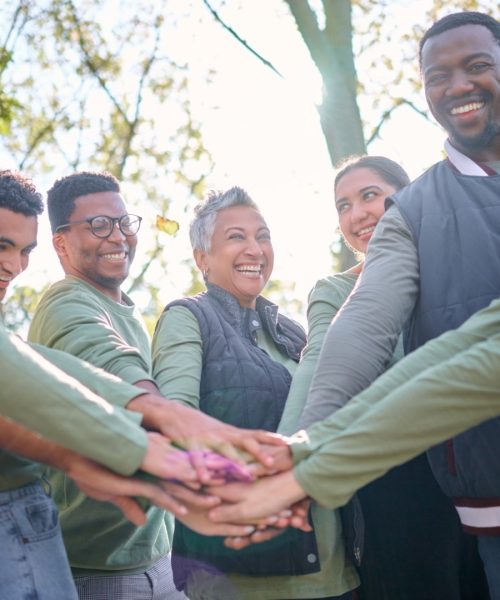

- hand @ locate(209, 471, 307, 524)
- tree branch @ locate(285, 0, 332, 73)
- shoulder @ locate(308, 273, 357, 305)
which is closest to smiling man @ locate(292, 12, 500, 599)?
hand @ locate(209, 471, 307, 524)

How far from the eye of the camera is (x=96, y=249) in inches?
180

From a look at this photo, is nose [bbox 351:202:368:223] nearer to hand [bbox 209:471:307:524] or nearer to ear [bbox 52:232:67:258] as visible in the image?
ear [bbox 52:232:67:258]

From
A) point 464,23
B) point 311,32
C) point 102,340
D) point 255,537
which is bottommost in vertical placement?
point 255,537

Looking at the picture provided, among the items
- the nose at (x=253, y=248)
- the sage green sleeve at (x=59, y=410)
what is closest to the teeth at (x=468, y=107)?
the nose at (x=253, y=248)

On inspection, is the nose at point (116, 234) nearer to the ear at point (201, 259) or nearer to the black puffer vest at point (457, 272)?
the ear at point (201, 259)

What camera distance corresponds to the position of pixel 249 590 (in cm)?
351

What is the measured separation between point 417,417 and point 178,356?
113 centimetres

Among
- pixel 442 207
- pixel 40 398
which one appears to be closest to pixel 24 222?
pixel 40 398

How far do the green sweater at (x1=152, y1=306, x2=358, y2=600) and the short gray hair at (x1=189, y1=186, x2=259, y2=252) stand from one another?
1.99ft

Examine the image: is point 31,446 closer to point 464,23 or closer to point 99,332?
point 99,332

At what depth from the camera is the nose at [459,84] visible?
3.73 metres

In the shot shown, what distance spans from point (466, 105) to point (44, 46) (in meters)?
10.3

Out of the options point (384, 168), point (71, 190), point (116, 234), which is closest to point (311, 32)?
point (384, 168)

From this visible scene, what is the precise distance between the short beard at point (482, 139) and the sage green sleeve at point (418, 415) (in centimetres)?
97
